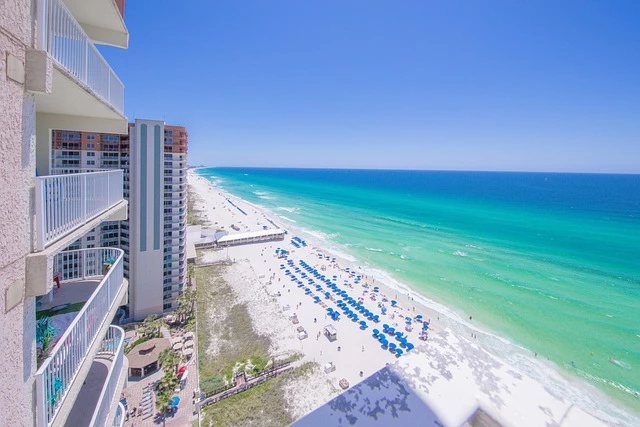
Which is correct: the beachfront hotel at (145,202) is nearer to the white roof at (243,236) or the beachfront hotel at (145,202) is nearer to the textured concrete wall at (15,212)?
the white roof at (243,236)

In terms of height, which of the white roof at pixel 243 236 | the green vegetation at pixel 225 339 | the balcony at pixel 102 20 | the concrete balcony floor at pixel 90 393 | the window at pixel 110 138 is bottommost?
the green vegetation at pixel 225 339

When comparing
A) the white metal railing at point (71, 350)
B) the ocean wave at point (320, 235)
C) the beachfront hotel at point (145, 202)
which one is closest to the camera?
the white metal railing at point (71, 350)

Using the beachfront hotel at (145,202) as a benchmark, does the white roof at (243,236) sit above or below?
below

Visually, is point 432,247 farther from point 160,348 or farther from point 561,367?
point 160,348

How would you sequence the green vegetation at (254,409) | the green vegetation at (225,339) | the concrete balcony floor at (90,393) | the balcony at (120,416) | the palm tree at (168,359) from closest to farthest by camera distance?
A: the concrete balcony floor at (90,393) < the balcony at (120,416) < the green vegetation at (254,409) < the palm tree at (168,359) < the green vegetation at (225,339)

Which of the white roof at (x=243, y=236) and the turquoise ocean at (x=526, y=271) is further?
the white roof at (x=243, y=236)

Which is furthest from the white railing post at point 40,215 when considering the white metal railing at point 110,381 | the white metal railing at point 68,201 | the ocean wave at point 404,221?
the ocean wave at point 404,221
